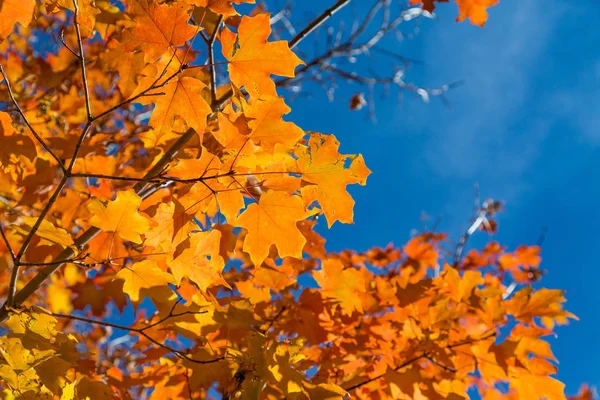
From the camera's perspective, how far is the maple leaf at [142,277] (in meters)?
1.48

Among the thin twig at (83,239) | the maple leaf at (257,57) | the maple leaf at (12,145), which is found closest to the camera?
the maple leaf at (257,57)

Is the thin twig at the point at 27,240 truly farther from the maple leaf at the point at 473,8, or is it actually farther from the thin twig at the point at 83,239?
the maple leaf at the point at 473,8

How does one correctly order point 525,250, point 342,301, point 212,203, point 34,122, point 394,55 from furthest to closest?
point 525,250, point 394,55, point 34,122, point 342,301, point 212,203

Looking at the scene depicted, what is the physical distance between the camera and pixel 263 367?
5.02ft

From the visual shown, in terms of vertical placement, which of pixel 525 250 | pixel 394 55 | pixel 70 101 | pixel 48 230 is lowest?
pixel 48 230

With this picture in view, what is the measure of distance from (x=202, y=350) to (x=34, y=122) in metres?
1.92

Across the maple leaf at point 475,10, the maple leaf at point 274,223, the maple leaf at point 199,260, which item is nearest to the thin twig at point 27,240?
the maple leaf at point 199,260

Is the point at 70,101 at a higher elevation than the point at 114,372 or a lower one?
higher

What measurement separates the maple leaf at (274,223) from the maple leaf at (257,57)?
0.33m

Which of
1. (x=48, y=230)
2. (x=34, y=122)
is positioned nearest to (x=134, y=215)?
(x=48, y=230)

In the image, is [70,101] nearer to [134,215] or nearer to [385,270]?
[134,215]

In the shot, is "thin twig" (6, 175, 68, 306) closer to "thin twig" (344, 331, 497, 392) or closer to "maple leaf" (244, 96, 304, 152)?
"maple leaf" (244, 96, 304, 152)

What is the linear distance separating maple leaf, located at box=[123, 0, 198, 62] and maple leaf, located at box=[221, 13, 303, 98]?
0.16m

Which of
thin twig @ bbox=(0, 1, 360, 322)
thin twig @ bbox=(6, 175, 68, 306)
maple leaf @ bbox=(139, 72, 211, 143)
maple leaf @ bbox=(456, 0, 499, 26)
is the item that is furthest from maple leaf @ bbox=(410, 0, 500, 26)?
thin twig @ bbox=(6, 175, 68, 306)
